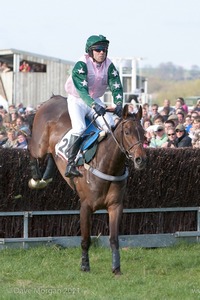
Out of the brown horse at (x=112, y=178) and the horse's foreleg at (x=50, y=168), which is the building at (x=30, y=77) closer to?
the horse's foreleg at (x=50, y=168)

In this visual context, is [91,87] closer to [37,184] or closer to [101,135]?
[101,135]

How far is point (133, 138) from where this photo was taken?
9.14 meters

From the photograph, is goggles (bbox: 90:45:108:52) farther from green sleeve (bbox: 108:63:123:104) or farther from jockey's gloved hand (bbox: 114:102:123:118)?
jockey's gloved hand (bbox: 114:102:123:118)

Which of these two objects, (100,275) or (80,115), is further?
(80,115)

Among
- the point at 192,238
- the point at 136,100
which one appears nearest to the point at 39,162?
the point at 192,238

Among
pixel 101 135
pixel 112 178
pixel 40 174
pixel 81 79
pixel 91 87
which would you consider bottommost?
pixel 40 174

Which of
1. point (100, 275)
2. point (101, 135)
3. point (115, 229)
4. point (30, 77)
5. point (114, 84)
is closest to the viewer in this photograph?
point (100, 275)

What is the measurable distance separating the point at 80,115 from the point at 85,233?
1472 mm

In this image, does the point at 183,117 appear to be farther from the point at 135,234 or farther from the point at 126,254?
the point at 126,254

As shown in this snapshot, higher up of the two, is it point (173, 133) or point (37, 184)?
point (173, 133)

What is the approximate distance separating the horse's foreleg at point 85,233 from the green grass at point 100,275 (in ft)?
0.34

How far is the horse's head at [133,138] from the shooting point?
8945 mm

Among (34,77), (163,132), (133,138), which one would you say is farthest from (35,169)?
(34,77)

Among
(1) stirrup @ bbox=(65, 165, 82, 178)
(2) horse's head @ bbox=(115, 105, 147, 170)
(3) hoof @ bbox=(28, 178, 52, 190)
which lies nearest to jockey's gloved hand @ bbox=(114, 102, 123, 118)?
(2) horse's head @ bbox=(115, 105, 147, 170)
